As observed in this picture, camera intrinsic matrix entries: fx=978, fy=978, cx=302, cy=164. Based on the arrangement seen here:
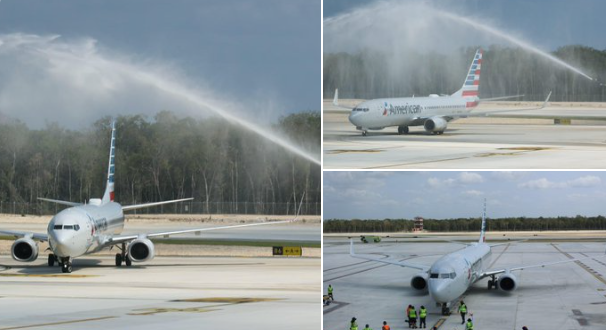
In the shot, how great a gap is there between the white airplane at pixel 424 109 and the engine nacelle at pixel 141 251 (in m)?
15.1

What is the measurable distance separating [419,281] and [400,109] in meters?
15.3

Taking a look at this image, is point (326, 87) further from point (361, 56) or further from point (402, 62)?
point (402, 62)

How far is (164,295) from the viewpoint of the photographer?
123ft

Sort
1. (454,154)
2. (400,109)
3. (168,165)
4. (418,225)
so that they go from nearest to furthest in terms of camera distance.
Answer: (418,225)
(454,154)
(400,109)
(168,165)

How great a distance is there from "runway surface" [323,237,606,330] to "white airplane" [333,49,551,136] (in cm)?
598

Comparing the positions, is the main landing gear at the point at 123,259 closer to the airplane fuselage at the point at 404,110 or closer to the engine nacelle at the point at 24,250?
the engine nacelle at the point at 24,250

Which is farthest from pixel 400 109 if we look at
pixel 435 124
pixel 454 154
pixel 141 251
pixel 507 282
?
pixel 454 154

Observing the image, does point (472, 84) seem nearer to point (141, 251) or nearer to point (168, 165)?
point (141, 251)

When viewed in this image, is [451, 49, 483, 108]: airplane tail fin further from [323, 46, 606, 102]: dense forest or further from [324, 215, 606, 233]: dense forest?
[324, 215, 606, 233]: dense forest

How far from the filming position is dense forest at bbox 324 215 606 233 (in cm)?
2034

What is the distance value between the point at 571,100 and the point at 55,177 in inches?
2174

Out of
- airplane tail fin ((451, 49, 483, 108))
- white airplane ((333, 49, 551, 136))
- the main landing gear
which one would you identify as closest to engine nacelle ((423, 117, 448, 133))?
white airplane ((333, 49, 551, 136))

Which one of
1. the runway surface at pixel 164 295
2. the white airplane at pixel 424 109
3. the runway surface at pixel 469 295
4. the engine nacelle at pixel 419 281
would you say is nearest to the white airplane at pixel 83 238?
the runway surface at pixel 164 295

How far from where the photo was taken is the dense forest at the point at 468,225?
20.3 meters
